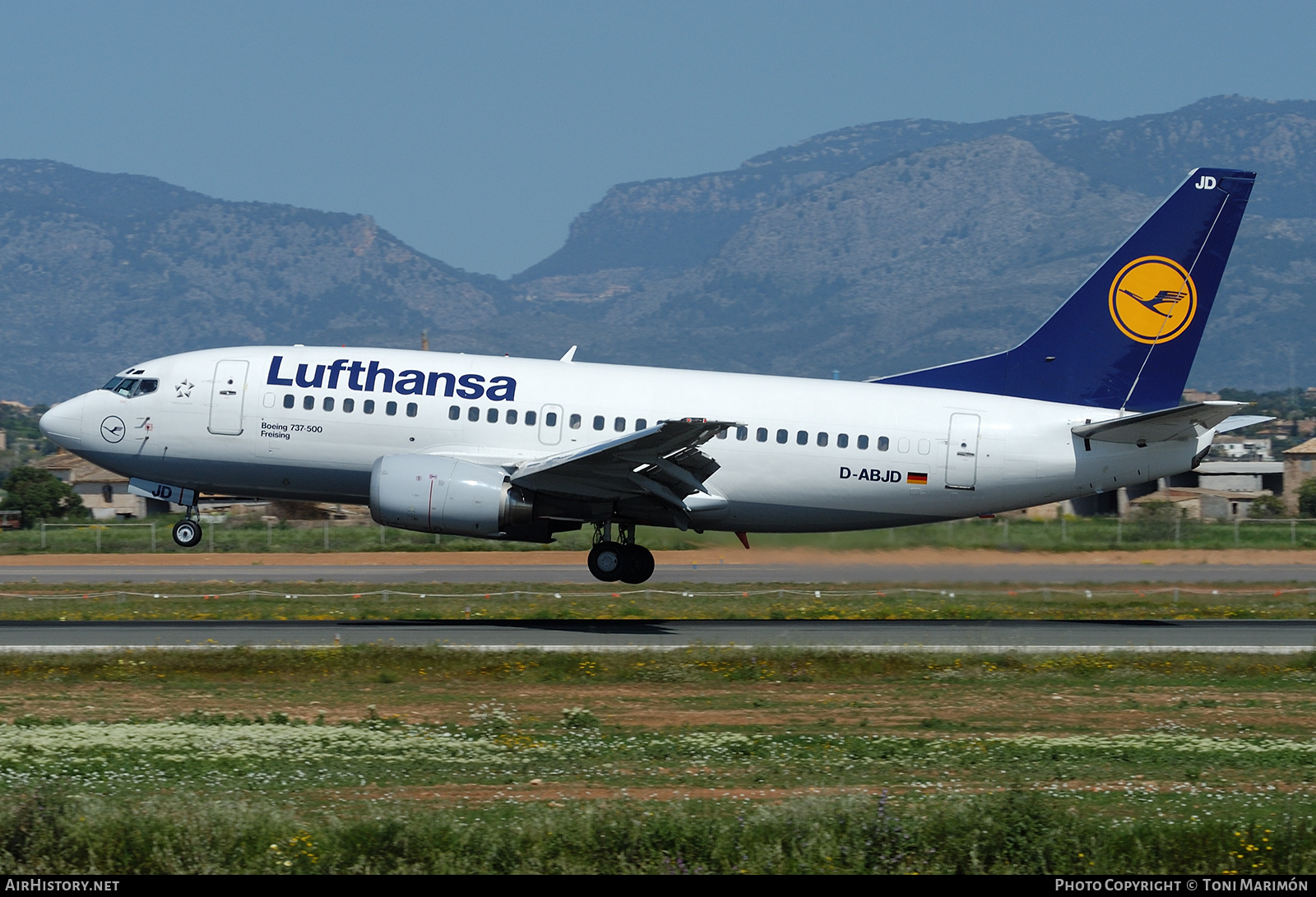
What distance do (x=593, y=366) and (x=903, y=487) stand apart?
6.58 metres

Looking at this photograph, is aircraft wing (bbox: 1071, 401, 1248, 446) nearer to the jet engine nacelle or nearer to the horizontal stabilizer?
the horizontal stabilizer

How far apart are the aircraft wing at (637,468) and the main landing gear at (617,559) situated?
Result: 1.50 m

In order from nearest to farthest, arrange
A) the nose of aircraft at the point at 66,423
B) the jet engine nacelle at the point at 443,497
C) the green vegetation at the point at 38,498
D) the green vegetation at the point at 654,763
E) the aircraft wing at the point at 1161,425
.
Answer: the green vegetation at the point at 654,763 < the jet engine nacelle at the point at 443,497 < the aircraft wing at the point at 1161,425 < the nose of aircraft at the point at 66,423 < the green vegetation at the point at 38,498

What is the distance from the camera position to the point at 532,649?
836 inches

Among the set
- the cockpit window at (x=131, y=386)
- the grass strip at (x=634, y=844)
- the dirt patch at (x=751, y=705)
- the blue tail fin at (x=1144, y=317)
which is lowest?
the dirt patch at (x=751, y=705)

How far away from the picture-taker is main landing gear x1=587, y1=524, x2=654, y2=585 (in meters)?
27.1

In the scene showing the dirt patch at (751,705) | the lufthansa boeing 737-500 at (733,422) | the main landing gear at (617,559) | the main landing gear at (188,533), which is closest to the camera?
the dirt patch at (751,705)

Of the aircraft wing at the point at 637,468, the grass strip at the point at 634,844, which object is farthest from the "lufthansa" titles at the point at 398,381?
the grass strip at the point at 634,844

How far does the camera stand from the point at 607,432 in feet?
86.7

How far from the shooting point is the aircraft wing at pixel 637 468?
2391 centimetres

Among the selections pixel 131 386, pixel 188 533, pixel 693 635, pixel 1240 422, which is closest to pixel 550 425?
pixel 693 635

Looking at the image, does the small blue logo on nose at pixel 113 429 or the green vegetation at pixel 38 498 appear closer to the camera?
the small blue logo on nose at pixel 113 429

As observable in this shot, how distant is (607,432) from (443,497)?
3.73 m

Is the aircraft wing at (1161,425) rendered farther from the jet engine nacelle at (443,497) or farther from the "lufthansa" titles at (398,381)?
the "lufthansa" titles at (398,381)
